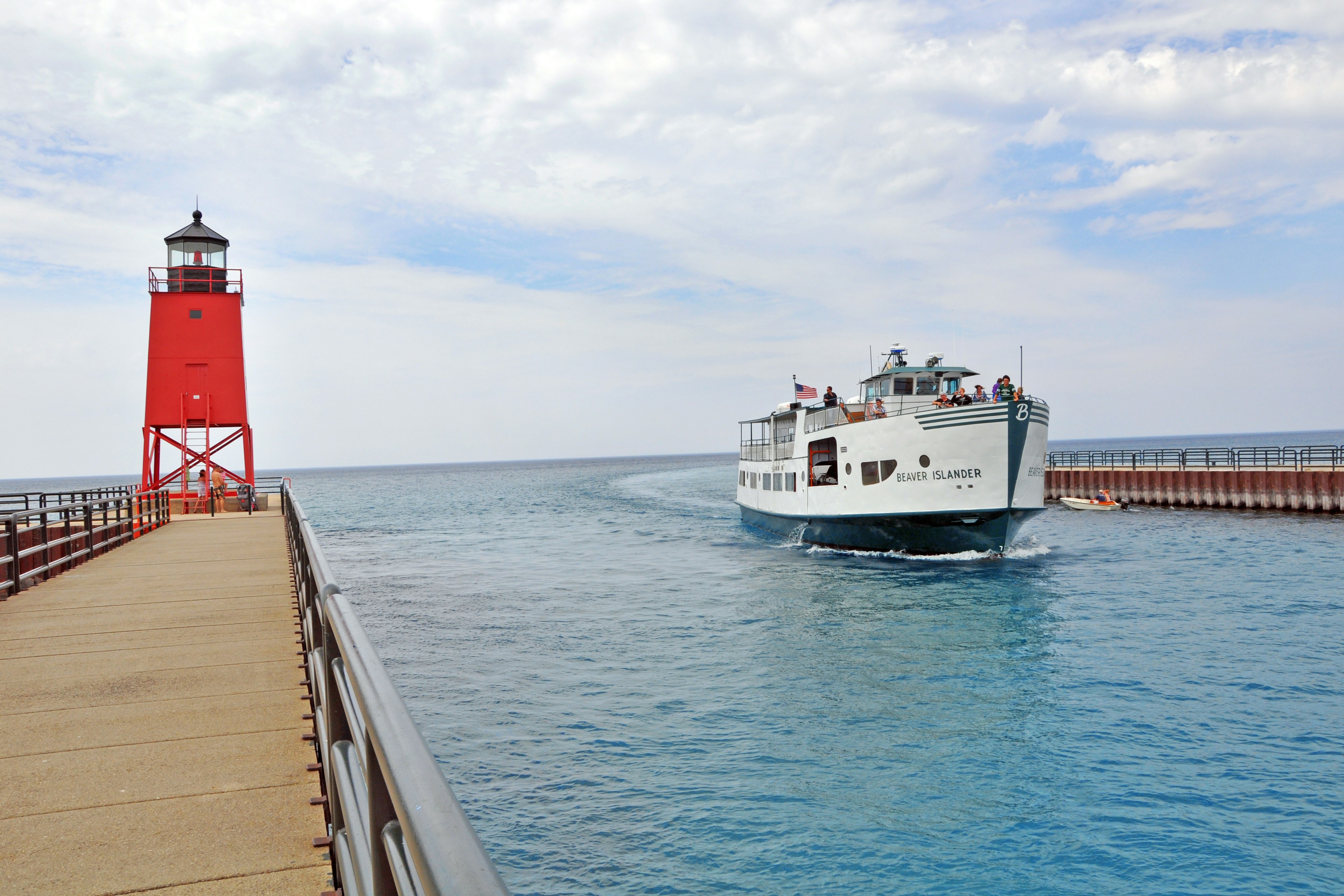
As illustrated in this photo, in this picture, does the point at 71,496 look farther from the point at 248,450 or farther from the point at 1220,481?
the point at 1220,481

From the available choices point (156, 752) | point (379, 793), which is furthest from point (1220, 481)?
point (379, 793)

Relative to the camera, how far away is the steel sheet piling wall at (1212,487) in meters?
43.1

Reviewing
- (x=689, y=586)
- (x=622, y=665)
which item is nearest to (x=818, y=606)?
(x=689, y=586)

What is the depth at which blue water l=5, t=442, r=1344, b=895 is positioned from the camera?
9023 mm

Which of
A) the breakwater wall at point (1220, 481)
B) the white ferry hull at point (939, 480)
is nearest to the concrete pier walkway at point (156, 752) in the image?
the white ferry hull at point (939, 480)

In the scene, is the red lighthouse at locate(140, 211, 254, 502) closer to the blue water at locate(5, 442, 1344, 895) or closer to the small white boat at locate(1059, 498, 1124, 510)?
the blue water at locate(5, 442, 1344, 895)

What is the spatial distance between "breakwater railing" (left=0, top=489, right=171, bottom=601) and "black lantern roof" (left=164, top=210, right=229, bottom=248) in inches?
507

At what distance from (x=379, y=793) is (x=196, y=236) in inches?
1408

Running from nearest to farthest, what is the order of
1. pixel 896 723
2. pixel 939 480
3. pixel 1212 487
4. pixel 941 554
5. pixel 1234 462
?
pixel 896 723 → pixel 939 480 → pixel 941 554 → pixel 1212 487 → pixel 1234 462

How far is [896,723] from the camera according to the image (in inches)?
505

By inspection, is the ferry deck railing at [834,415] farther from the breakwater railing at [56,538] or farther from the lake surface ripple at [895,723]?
the breakwater railing at [56,538]

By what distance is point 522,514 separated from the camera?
6425cm

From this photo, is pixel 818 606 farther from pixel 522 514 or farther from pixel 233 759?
pixel 522 514

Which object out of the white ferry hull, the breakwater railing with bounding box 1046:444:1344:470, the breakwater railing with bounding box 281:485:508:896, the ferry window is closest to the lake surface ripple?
the white ferry hull
